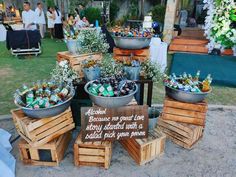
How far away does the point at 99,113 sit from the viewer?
85.9 inches

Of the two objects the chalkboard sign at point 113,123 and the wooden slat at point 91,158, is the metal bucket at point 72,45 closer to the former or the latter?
the chalkboard sign at point 113,123

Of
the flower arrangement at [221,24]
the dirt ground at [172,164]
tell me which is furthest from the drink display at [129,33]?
the flower arrangement at [221,24]

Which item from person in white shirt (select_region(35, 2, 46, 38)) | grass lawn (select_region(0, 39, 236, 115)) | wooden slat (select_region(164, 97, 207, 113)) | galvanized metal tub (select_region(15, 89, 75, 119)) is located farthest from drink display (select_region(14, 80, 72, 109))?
person in white shirt (select_region(35, 2, 46, 38))

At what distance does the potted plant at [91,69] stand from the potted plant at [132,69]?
0.32 metres

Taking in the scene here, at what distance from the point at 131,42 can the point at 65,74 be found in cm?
92

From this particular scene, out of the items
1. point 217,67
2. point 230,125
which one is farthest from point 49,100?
point 217,67

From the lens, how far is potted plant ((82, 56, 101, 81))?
99.0 inches

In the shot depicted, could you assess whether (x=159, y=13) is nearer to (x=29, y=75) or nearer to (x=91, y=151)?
(x=29, y=75)

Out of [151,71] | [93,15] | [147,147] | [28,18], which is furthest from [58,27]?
[147,147]

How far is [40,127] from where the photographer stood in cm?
211

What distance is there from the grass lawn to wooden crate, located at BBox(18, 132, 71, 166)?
1.30 m

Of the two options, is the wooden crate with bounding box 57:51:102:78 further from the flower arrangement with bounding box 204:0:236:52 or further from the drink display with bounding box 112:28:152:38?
the flower arrangement with bounding box 204:0:236:52

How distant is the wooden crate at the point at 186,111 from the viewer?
2475 mm

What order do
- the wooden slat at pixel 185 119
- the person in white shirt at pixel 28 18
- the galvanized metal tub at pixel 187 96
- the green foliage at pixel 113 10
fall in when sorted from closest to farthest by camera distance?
the galvanized metal tub at pixel 187 96, the wooden slat at pixel 185 119, the person in white shirt at pixel 28 18, the green foliage at pixel 113 10
